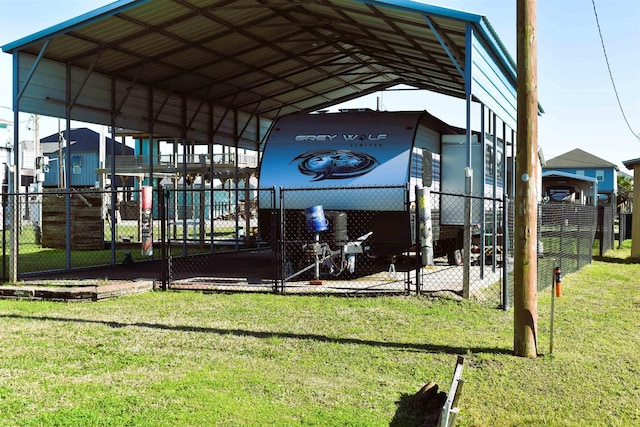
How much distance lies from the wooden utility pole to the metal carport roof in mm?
3616

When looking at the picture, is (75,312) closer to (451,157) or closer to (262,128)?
(451,157)

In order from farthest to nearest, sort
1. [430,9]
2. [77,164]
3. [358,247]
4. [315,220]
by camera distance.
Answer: [77,164] → [358,247] → [315,220] → [430,9]

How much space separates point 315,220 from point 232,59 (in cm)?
700

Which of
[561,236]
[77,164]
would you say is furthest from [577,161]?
[561,236]

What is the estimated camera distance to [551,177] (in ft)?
125

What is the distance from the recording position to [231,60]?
1723 cm

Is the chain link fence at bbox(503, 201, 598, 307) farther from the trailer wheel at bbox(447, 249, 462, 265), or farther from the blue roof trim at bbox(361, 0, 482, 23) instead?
the blue roof trim at bbox(361, 0, 482, 23)

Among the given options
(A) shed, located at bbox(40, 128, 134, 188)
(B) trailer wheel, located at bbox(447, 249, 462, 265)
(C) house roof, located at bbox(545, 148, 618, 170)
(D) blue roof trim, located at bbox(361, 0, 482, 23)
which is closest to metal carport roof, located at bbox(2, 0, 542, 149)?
(D) blue roof trim, located at bbox(361, 0, 482, 23)

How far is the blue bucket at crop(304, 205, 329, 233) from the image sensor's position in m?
12.0

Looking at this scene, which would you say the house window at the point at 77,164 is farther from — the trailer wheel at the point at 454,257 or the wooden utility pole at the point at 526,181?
the wooden utility pole at the point at 526,181

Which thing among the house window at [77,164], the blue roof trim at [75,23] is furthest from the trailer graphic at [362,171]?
the house window at [77,164]

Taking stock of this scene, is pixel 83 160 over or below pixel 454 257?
over

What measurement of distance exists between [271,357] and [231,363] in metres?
0.47

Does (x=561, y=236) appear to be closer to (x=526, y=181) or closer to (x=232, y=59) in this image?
(x=526, y=181)
